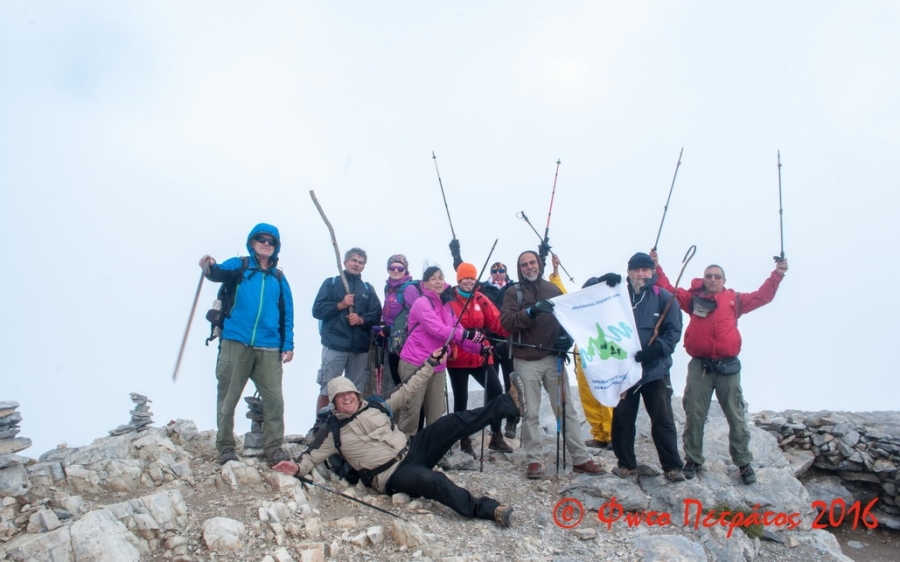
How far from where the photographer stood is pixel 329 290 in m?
8.92

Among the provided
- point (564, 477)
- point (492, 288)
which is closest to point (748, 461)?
point (564, 477)

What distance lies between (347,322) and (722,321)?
5545 mm

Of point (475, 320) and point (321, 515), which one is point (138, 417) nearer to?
point (321, 515)

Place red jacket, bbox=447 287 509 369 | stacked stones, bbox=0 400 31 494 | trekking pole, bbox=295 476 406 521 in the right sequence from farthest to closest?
red jacket, bbox=447 287 509 369 → trekking pole, bbox=295 476 406 521 → stacked stones, bbox=0 400 31 494

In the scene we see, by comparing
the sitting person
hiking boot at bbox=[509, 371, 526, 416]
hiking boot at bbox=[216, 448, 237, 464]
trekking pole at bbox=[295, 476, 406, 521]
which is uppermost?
hiking boot at bbox=[509, 371, 526, 416]

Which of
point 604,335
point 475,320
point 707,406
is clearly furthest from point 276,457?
point 707,406

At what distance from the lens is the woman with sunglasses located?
29.0 feet

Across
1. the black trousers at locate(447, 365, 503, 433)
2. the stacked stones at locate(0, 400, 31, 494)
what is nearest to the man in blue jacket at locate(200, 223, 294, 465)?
the stacked stones at locate(0, 400, 31, 494)

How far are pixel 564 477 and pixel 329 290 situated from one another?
4581 millimetres

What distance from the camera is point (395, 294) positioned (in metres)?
9.12

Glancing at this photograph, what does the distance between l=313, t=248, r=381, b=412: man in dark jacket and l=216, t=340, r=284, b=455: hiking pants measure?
1.18 meters

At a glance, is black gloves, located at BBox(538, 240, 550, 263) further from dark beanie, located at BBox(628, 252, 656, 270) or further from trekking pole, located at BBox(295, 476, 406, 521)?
trekking pole, located at BBox(295, 476, 406, 521)

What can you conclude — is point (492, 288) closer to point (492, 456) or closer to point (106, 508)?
point (492, 456)

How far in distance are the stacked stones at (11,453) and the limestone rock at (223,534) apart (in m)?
2.17
